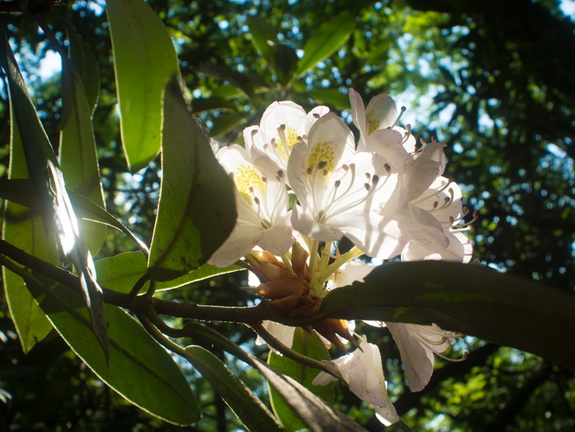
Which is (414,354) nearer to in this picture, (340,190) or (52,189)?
(340,190)

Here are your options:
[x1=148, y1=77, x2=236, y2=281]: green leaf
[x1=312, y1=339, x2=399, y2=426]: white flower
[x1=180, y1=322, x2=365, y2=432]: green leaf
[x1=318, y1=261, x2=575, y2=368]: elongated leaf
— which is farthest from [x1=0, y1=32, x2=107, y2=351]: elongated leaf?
[x1=312, y1=339, x2=399, y2=426]: white flower

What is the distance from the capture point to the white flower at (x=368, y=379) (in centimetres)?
94

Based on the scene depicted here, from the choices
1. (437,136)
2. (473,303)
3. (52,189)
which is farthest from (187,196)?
(437,136)

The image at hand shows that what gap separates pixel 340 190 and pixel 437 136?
2413 mm

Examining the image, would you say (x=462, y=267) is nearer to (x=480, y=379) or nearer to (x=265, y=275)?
(x=265, y=275)

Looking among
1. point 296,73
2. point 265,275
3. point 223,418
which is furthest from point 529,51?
point 265,275

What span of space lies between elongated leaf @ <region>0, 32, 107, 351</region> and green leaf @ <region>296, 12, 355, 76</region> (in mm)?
1695

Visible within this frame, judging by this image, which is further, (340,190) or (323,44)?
(323,44)

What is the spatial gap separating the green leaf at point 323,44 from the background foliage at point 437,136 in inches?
1.3

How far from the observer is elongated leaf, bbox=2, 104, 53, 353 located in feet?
3.80

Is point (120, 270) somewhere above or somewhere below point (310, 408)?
above

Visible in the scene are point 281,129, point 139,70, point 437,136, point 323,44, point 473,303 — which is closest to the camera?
point 473,303

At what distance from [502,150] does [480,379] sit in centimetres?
158

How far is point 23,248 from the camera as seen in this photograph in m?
1.15
